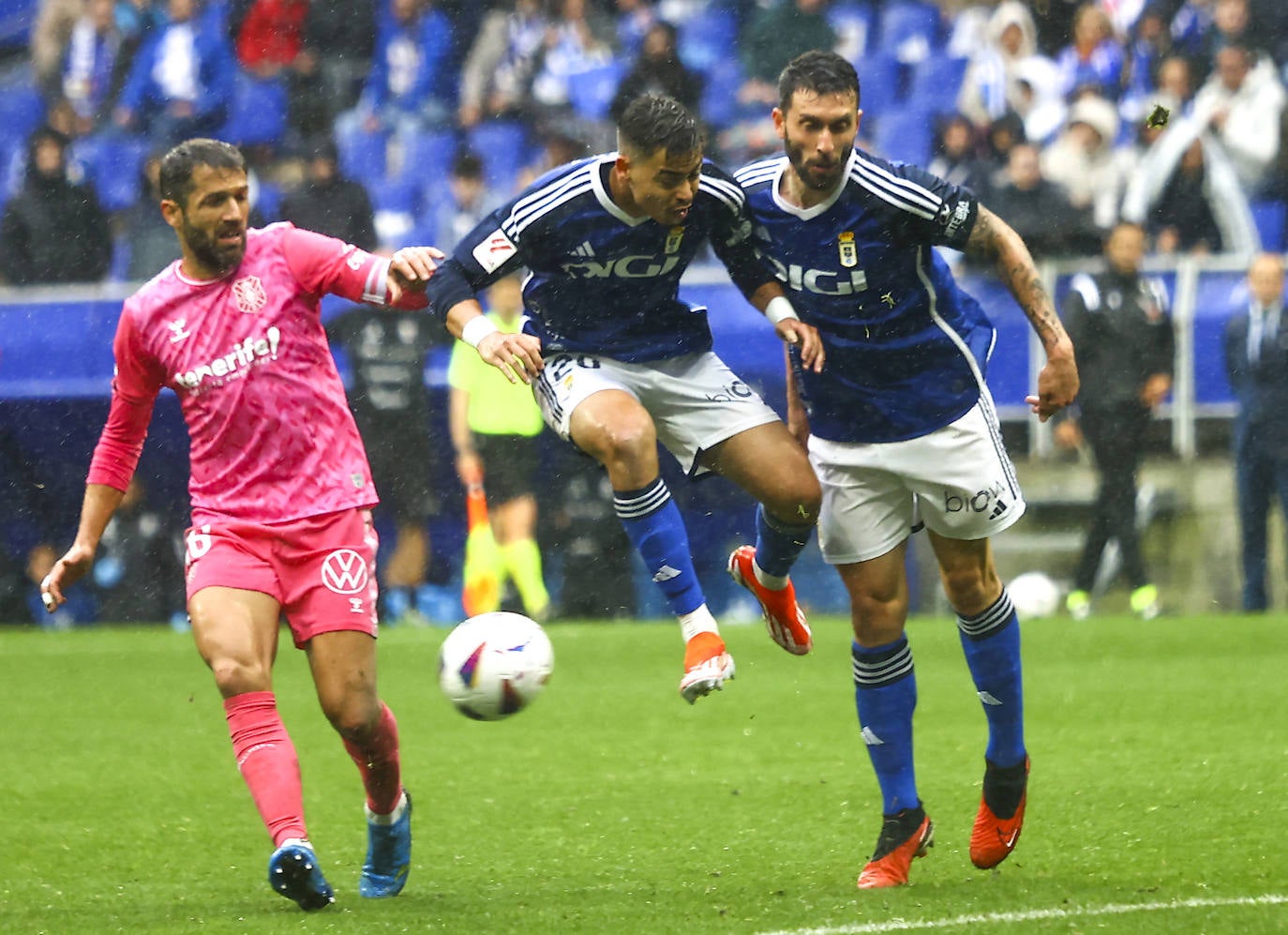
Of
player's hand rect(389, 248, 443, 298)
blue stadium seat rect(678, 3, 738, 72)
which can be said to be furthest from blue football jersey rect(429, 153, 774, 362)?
blue stadium seat rect(678, 3, 738, 72)

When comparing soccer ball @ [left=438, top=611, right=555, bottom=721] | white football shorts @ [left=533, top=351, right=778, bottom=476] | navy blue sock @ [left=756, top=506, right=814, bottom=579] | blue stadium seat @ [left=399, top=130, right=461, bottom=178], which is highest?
blue stadium seat @ [left=399, top=130, right=461, bottom=178]

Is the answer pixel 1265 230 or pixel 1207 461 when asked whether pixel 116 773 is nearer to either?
pixel 1207 461

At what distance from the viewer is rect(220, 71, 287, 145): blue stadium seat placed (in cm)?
1574

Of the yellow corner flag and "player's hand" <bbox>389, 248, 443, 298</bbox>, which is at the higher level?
"player's hand" <bbox>389, 248, 443, 298</bbox>

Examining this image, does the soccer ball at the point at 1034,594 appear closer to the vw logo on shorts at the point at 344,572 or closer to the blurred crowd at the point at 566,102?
the blurred crowd at the point at 566,102

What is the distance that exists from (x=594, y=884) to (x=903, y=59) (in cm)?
1160

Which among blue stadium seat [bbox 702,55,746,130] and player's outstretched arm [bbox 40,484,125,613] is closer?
player's outstretched arm [bbox 40,484,125,613]

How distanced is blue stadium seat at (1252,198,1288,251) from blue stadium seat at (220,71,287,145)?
307 inches

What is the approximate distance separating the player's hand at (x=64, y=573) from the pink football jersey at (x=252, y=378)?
215 millimetres

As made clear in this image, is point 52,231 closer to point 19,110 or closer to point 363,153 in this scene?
point 19,110

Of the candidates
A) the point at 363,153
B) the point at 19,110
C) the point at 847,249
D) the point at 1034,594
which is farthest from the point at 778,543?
the point at 19,110

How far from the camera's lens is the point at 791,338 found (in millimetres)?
5102

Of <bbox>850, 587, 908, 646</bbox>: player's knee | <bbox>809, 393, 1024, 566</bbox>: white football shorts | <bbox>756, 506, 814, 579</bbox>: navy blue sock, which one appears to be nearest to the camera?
<bbox>809, 393, 1024, 566</bbox>: white football shorts

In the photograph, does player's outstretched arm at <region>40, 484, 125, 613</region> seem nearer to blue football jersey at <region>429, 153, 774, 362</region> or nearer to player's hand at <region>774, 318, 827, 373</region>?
blue football jersey at <region>429, 153, 774, 362</region>
